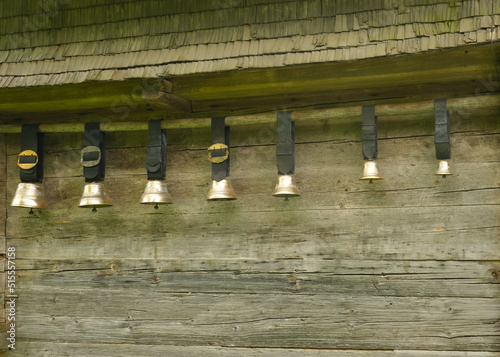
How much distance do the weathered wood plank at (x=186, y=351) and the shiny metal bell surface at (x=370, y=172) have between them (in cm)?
138

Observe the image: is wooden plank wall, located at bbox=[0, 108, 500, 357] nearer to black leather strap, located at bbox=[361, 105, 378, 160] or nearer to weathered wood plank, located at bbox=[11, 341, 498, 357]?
weathered wood plank, located at bbox=[11, 341, 498, 357]

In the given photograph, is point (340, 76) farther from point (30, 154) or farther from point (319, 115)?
point (30, 154)

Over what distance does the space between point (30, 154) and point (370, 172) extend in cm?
299

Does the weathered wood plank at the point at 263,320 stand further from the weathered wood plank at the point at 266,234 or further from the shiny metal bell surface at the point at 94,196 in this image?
the shiny metal bell surface at the point at 94,196

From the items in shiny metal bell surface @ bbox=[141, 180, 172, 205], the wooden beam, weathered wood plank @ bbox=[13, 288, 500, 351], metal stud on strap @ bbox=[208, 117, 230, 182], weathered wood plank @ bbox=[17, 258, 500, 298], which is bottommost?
weathered wood plank @ bbox=[13, 288, 500, 351]

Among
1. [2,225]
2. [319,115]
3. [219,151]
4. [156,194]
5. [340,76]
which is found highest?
[340,76]

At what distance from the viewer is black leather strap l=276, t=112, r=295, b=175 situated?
454cm

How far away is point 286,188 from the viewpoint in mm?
4434

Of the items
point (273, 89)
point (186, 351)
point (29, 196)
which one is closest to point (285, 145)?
point (273, 89)

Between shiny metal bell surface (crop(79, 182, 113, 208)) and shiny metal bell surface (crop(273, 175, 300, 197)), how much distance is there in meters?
1.50

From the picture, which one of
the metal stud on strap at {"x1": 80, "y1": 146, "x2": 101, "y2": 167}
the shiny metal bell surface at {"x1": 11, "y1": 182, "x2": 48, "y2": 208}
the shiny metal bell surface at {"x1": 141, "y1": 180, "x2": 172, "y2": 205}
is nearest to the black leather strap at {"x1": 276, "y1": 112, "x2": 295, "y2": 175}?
the shiny metal bell surface at {"x1": 141, "y1": 180, "x2": 172, "y2": 205}

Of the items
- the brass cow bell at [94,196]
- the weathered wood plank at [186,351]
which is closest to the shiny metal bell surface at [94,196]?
the brass cow bell at [94,196]

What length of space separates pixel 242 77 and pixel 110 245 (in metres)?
1.97

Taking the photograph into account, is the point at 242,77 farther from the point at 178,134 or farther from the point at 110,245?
the point at 110,245
